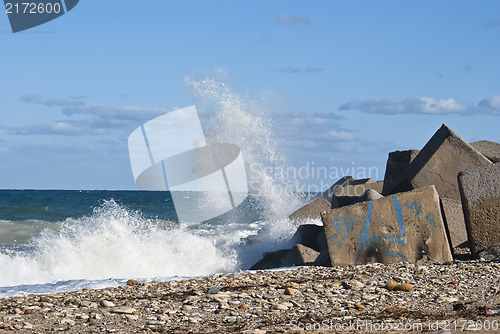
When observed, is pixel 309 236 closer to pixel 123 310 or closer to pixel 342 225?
pixel 342 225

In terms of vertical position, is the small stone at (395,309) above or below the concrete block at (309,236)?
above

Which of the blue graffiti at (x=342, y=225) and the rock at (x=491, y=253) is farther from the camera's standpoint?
the blue graffiti at (x=342, y=225)

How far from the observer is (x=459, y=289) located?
4602 mm

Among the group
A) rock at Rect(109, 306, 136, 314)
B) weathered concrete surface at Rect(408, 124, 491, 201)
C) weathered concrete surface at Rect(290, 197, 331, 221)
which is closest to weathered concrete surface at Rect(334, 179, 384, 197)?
weathered concrete surface at Rect(290, 197, 331, 221)

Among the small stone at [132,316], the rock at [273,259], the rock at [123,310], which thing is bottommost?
the rock at [273,259]

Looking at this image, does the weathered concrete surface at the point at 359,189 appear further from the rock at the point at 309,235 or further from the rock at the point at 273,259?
the rock at the point at 273,259

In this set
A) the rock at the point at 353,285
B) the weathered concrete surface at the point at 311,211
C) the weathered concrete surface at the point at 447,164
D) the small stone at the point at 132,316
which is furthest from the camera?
the weathered concrete surface at the point at 311,211

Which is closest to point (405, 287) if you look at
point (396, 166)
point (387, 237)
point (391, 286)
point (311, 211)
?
point (391, 286)

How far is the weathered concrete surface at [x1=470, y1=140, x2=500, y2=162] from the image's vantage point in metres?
7.98

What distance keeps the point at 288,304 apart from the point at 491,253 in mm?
2596

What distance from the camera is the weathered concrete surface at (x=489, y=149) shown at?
26.2ft

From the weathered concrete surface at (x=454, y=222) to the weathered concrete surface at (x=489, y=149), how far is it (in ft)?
4.90

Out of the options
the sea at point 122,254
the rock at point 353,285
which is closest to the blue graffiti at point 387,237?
the rock at point 353,285

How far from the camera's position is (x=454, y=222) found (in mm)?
6766
